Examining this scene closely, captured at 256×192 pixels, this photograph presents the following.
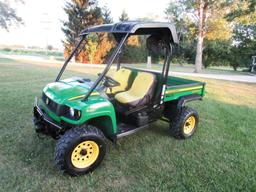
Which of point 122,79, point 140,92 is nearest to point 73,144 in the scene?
point 140,92

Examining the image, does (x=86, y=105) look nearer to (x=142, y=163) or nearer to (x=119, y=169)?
(x=119, y=169)

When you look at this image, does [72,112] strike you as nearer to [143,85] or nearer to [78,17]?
[143,85]

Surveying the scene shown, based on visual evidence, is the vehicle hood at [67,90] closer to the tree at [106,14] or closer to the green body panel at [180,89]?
the green body panel at [180,89]

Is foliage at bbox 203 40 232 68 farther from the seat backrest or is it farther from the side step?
the side step

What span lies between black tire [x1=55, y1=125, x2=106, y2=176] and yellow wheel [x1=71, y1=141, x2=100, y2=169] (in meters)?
0.03

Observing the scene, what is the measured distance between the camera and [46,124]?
2.57 meters

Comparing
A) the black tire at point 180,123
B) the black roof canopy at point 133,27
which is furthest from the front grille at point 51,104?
the black tire at point 180,123

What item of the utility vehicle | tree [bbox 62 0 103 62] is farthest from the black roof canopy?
tree [bbox 62 0 103 62]

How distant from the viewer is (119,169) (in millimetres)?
2484

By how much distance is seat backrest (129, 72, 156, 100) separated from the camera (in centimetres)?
308

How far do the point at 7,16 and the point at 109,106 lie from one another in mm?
32963

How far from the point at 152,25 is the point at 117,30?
43cm

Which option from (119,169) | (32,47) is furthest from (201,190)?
(32,47)

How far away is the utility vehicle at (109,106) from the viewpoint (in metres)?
2.25
